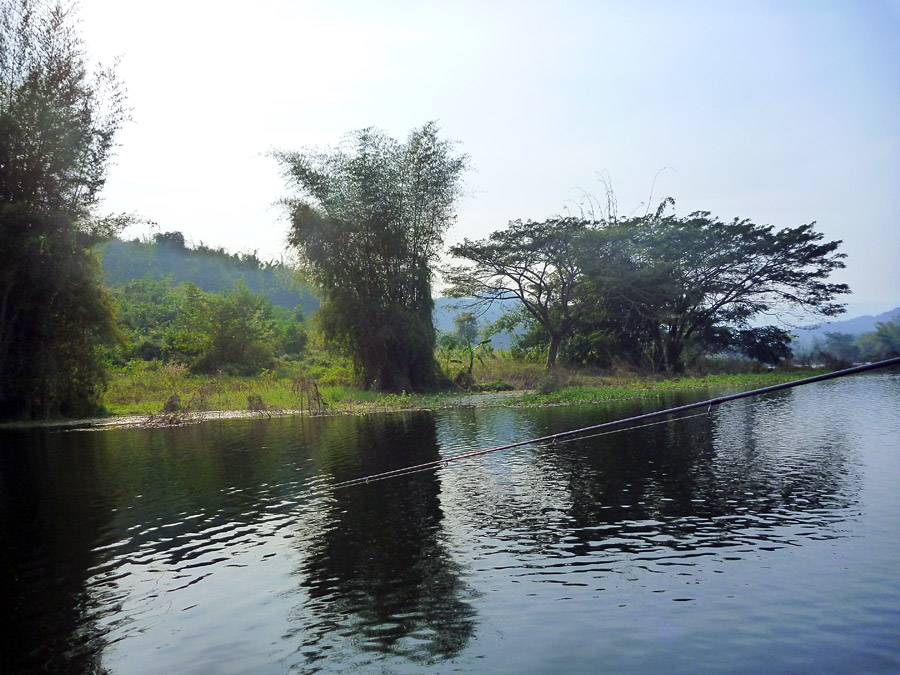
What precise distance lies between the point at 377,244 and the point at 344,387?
6674 millimetres

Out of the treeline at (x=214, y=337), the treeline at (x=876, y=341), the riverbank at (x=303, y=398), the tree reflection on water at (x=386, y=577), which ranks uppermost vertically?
the treeline at (x=214, y=337)

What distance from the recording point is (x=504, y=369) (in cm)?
3750

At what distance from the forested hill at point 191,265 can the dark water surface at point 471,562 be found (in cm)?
6085

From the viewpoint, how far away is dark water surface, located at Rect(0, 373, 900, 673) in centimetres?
570

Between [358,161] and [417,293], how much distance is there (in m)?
6.38

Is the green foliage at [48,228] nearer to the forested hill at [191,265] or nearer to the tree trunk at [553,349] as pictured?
the tree trunk at [553,349]

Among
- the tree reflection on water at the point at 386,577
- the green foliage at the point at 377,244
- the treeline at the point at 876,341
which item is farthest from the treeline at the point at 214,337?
the tree reflection on water at the point at 386,577

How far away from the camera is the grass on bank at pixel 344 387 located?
27.0m

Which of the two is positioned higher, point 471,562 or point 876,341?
point 876,341

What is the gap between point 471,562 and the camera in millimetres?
7797

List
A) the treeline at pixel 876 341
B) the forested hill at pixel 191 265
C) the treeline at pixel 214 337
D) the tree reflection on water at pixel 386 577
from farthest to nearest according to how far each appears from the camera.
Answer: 1. the forested hill at pixel 191 265
2. the treeline at pixel 214 337
3. the treeline at pixel 876 341
4. the tree reflection on water at pixel 386 577

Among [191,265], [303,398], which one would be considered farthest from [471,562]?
[191,265]

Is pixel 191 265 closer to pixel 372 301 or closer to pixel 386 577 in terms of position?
pixel 372 301

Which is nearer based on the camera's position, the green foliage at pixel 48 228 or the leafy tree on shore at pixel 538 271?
the green foliage at pixel 48 228
